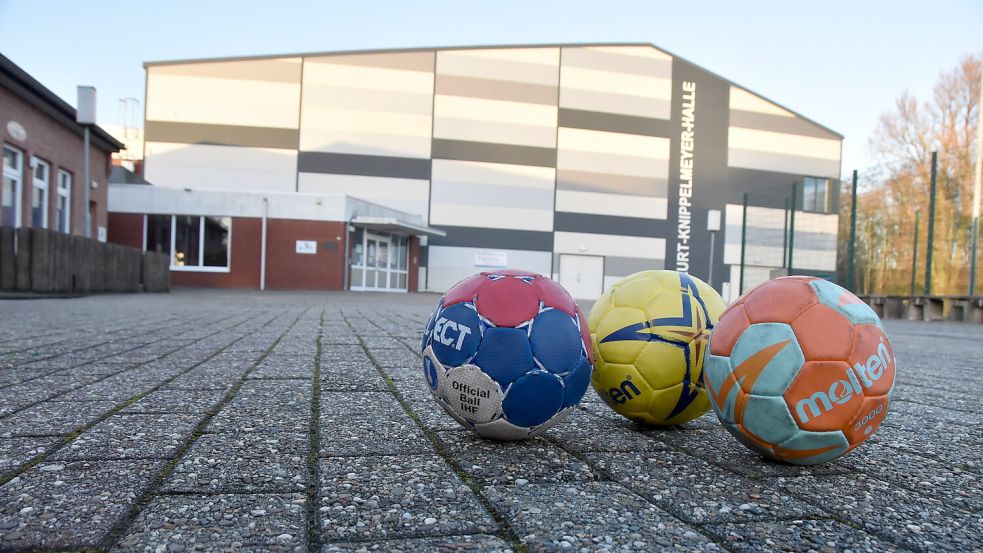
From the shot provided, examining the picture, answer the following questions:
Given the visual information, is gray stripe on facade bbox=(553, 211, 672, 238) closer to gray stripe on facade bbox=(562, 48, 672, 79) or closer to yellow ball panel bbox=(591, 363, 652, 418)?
gray stripe on facade bbox=(562, 48, 672, 79)

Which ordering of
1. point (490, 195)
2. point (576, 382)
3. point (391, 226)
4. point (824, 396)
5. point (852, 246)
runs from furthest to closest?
point (490, 195)
point (391, 226)
point (852, 246)
point (576, 382)
point (824, 396)

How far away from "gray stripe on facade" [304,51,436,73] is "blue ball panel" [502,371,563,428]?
31.8 meters

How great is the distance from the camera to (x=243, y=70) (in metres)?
30.9

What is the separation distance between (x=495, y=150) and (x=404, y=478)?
31.4 meters

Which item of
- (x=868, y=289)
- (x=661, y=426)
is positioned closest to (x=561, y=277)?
(x=868, y=289)

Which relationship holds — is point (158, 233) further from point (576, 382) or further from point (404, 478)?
point (404, 478)

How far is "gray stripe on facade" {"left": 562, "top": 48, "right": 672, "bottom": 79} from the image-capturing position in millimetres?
33906

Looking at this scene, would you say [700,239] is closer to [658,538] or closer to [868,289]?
[868,289]

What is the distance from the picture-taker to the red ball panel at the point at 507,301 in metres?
2.69

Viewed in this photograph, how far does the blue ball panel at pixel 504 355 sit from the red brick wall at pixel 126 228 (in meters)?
27.6

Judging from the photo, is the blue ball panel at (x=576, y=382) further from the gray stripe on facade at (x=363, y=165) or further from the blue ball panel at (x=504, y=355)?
the gray stripe on facade at (x=363, y=165)

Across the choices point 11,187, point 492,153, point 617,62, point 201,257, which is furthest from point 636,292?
point 617,62

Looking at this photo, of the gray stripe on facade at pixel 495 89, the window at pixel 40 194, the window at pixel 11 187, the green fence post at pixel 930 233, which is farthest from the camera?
the gray stripe on facade at pixel 495 89

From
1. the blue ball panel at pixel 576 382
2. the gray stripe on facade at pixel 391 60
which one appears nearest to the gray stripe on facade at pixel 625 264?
the gray stripe on facade at pixel 391 60
